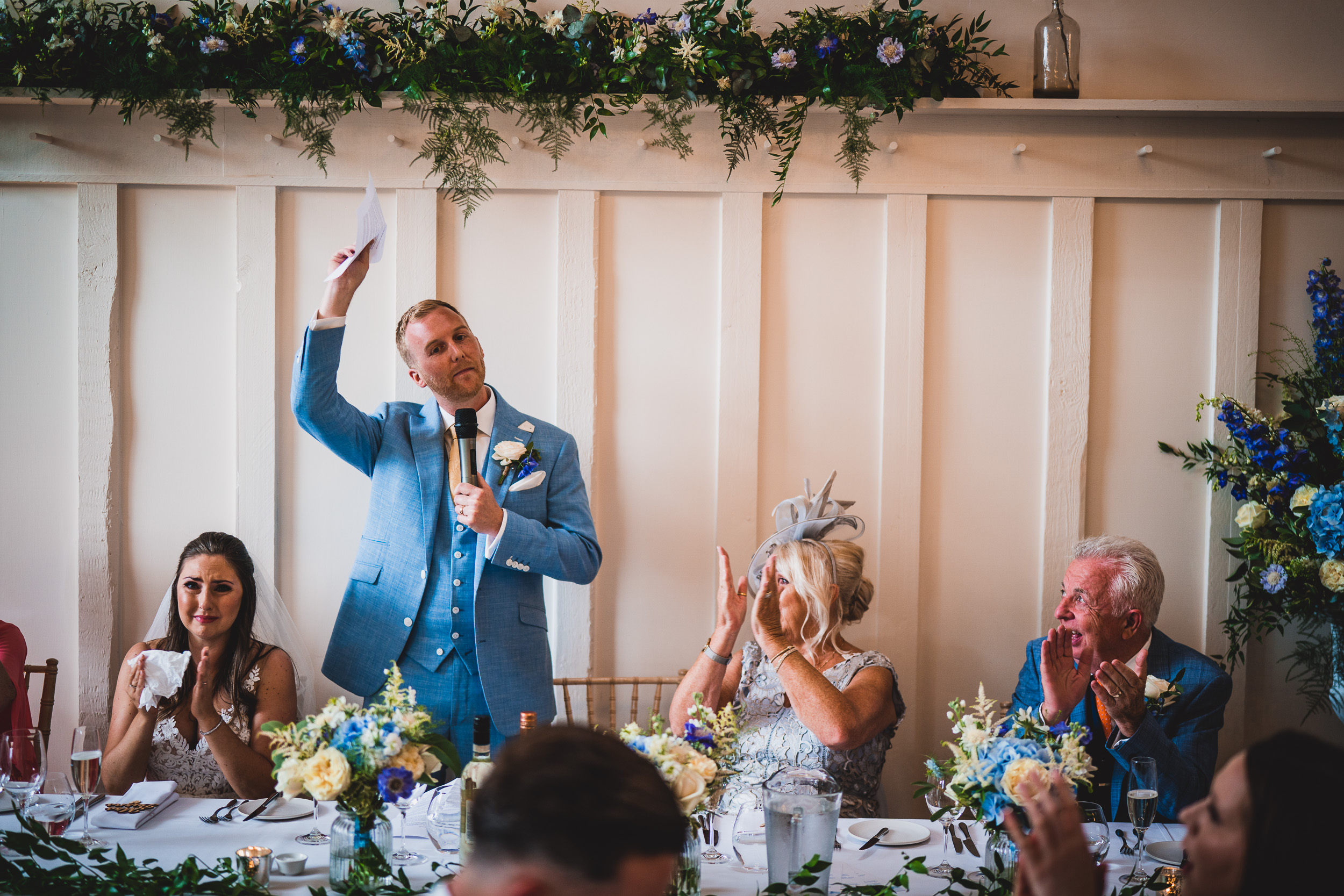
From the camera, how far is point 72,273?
290 centimetres

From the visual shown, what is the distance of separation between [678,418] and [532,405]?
47 centimetres

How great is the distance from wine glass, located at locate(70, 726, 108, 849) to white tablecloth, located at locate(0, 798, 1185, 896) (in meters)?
0.06

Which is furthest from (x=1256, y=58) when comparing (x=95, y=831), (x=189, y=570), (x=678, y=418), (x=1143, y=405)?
(x=95, y=831)

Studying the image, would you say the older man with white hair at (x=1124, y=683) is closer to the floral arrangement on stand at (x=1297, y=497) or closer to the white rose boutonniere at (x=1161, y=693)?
the white rose boutonniere at (x=1161, y=693)

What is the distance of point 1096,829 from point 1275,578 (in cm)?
132

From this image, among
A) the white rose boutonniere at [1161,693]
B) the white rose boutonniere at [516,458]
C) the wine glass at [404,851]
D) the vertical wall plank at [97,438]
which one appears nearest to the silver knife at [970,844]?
the white rose boutonniere at [1161,693]

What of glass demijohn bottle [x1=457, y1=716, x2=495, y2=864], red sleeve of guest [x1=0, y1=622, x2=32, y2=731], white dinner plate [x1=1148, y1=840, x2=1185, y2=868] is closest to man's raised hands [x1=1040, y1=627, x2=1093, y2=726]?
white dinner plate [x1=1148, y1=840, x2=1185, y2=868]

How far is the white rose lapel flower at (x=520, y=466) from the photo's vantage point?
2490mm

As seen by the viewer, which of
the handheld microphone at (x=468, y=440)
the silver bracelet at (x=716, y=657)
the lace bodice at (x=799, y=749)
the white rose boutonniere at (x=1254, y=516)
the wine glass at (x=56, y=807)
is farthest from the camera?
the white rose boutonniere at (x=1254, y=516)

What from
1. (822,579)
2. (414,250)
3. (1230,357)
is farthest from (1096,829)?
(414,250)

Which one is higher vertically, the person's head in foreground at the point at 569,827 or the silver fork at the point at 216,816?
the person's head in foreground at the point at 569,827

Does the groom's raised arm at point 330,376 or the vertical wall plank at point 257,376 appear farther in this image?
the vertical wall plank at point 257,376

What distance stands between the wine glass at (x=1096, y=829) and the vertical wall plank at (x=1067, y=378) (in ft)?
4.30

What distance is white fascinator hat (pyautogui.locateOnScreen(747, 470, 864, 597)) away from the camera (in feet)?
8.55
